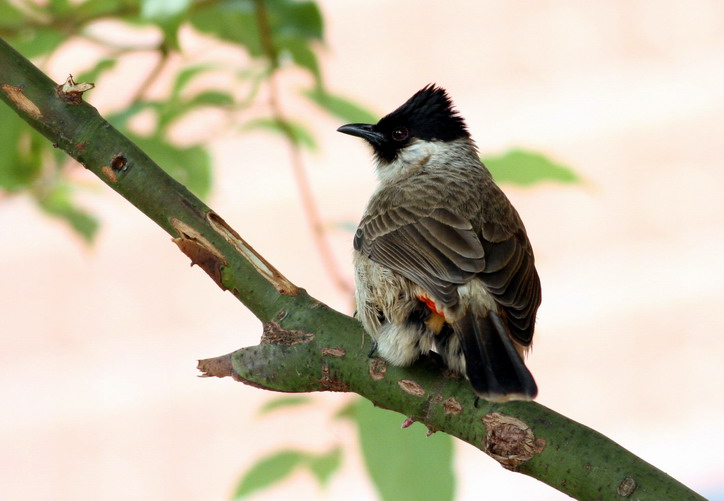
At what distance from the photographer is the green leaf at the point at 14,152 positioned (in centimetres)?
194

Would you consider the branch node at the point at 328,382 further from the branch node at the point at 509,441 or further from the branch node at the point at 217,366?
the branch node at the point at 509,441

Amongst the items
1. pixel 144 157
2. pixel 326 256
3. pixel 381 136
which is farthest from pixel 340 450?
pixel 381 136

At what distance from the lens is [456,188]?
2.31 metres

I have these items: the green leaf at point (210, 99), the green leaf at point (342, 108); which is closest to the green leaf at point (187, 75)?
the green leaf at point (210, 99)

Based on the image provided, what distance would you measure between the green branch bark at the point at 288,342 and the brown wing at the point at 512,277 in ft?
0.77

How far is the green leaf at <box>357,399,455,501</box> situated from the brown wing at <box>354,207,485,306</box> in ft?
0.85

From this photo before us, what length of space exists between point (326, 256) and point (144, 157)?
1.92 ft

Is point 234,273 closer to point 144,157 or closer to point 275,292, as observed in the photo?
point 275,292

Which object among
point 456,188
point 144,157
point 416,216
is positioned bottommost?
point 144,157

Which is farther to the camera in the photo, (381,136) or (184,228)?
(381,136)

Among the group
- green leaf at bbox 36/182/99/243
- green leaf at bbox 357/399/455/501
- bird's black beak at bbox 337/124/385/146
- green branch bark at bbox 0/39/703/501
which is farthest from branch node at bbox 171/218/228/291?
bird's black beak at bbox 337/124/385/146

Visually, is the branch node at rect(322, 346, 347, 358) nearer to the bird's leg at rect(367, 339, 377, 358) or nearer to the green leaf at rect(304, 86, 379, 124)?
the bird's leg at rect(367, 339, 377, 358)

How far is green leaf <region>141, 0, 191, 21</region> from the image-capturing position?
1733 mm

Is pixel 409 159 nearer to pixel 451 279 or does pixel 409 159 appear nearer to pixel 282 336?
pixel 451 279
